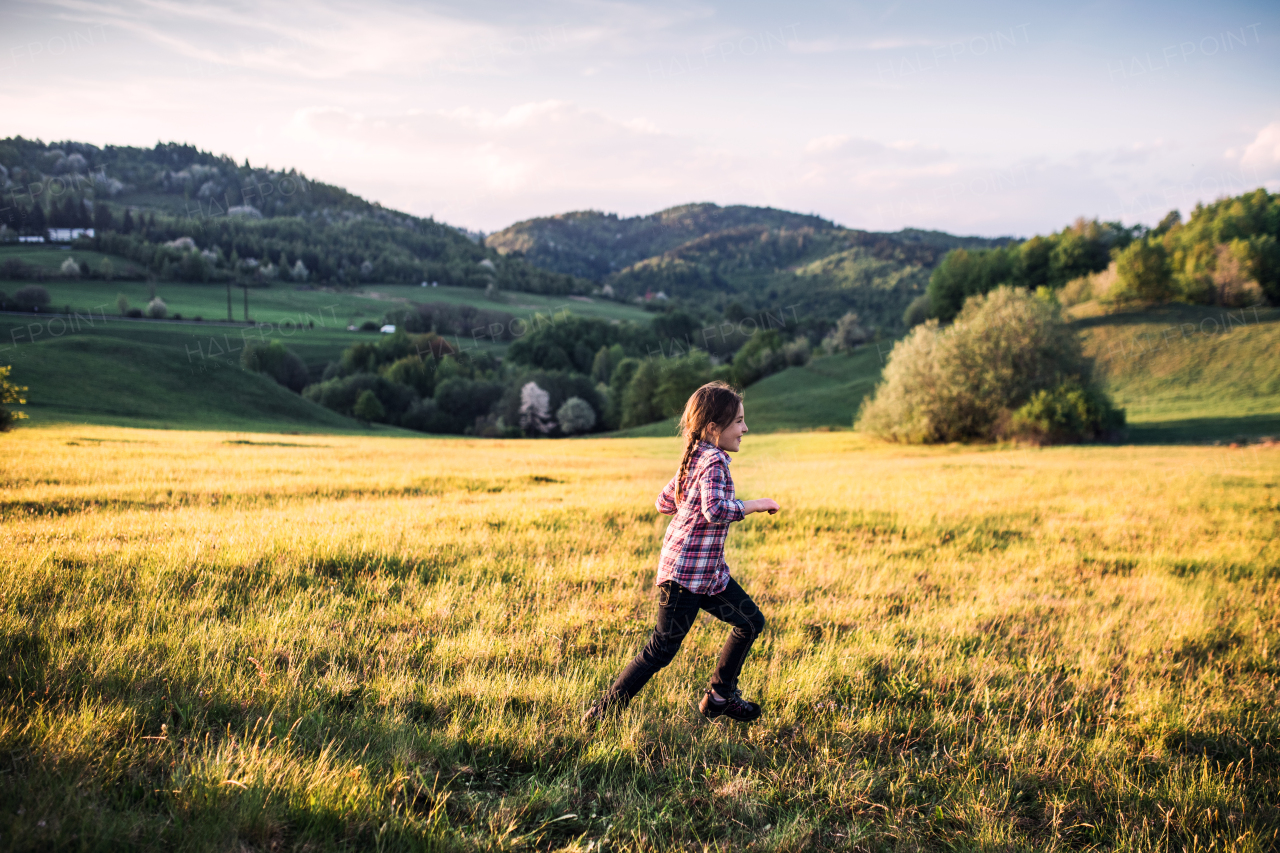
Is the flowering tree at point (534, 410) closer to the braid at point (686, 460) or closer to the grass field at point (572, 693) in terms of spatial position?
the grass field at point (572, 693)

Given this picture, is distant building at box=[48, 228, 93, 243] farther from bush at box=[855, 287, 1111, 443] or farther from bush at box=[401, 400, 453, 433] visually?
bush at box=[855, 287, 1111, 443]

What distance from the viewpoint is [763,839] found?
333 centimetres

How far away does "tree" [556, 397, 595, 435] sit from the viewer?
8731 centimetres

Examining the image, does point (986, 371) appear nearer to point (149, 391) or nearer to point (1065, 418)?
point (1065, 418)

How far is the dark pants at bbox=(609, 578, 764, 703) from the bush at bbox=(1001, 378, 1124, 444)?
46634mm

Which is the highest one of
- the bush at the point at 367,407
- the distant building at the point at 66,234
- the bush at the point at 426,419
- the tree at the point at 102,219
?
the tree at the point at 102,219

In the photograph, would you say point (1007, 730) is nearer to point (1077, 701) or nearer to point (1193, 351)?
point (1077, 701)

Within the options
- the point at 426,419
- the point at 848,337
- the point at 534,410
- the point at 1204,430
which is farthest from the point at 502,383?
the point at 1204,430

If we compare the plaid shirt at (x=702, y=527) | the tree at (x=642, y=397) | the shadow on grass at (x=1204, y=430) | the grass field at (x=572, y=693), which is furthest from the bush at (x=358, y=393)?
the plaid shirt at (x=702, y=527)

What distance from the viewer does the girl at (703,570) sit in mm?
4262

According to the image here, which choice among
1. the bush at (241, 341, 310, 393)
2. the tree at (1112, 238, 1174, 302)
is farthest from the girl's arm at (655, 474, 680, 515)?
the tree at (1112, 238, 1174, 302)

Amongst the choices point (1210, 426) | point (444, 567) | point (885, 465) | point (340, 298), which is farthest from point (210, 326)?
point (1210, 426)

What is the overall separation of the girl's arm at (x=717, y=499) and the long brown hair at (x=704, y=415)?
24 cm

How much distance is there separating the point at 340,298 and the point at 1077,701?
526 ft
